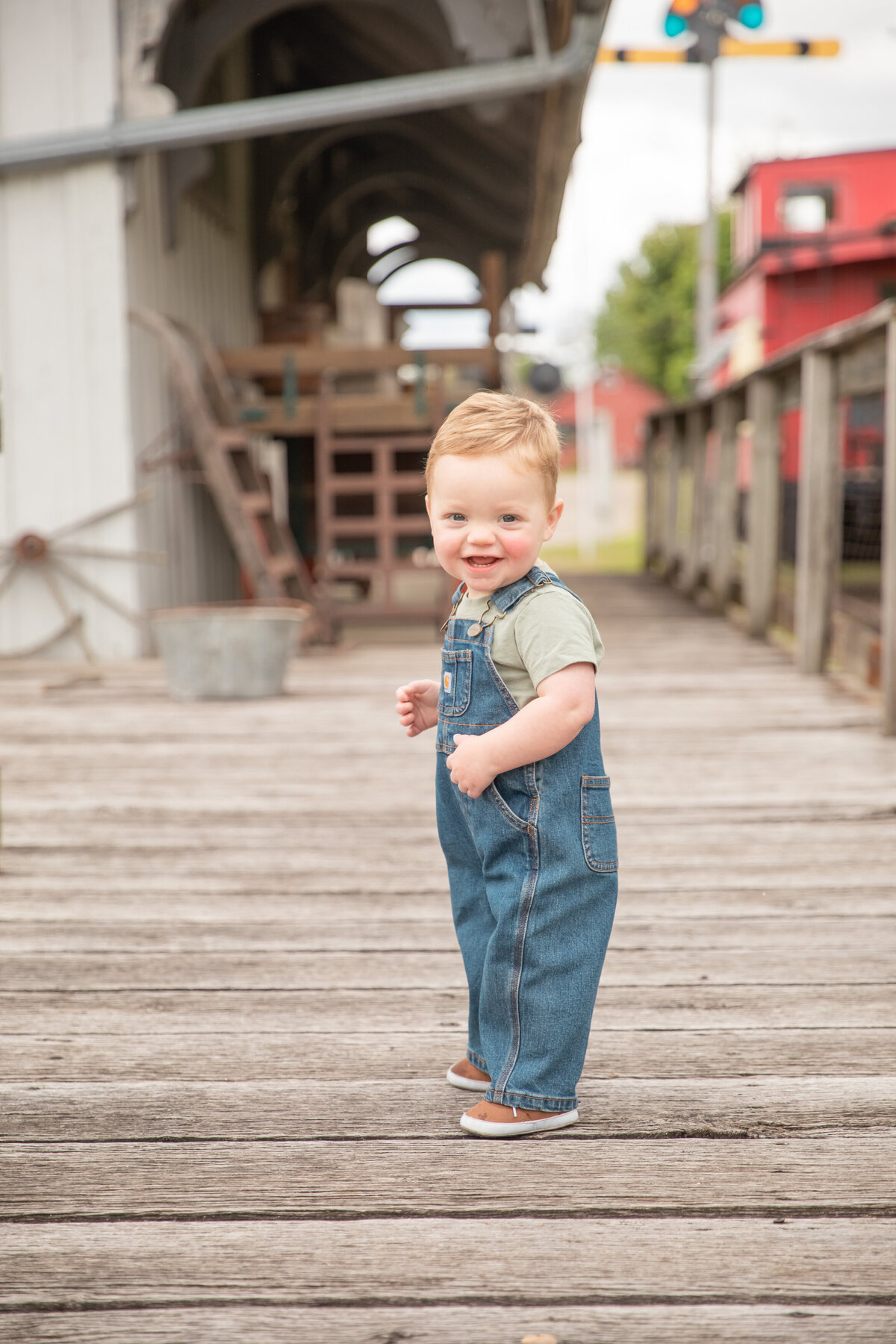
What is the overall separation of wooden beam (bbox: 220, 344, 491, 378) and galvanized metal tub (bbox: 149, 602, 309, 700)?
2.31 metres

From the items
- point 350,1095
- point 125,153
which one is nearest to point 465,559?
point 350,1095

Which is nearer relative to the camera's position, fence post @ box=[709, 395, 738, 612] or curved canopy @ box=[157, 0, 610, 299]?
curved canopy @ box=[157, 0, 610, 299]

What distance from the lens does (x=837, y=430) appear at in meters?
5.36

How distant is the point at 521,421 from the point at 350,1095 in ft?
2.97

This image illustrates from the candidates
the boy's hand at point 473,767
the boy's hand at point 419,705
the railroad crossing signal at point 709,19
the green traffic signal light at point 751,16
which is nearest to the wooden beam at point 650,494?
the railroad crossing signal at point 709,19

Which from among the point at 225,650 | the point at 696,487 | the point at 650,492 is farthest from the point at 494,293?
the point at 650,492

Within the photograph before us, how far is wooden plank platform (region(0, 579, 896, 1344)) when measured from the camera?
4.27 feet

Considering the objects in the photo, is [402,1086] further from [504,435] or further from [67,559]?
[67,559]

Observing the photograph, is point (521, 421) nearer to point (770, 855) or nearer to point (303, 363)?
point (770, 855)

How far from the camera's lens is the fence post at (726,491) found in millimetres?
7789

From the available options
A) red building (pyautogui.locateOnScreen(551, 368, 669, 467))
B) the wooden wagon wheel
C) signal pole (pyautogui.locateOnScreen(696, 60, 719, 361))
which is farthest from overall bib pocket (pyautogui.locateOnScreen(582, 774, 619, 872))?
red building (pyautogui.locateOnScreen(551, 368, 669, 467))

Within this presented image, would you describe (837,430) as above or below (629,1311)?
above

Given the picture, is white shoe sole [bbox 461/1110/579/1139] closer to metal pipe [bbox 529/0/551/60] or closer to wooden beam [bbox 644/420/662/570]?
metal pipe [bbox 529/0/551/60]

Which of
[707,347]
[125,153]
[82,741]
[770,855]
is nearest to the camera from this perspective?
[770,855]
